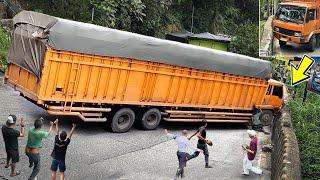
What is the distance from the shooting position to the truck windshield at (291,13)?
45.7 ft

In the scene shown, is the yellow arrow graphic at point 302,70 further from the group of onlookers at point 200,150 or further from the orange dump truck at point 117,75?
the group of onlookers at point 200,150

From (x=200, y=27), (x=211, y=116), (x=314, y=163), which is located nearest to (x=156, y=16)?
(x=200, y=27)

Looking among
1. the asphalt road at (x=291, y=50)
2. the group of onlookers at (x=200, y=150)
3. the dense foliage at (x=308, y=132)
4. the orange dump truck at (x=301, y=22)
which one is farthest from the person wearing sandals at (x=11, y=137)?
the orange dump truck at (x=301, y=22)

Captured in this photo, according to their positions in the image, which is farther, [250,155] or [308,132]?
[308,132]

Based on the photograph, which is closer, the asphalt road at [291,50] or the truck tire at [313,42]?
the truck tire at [313,42]

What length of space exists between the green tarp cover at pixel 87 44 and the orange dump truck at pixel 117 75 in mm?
27

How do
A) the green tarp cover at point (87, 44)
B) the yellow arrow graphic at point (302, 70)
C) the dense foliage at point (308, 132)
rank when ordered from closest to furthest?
the dense foliage at point (308, 132), the green tarp cover at point (87, 44), the yellow arrow graphic at point (302, 70)

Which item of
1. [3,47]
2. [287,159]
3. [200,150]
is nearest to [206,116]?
[200,150]

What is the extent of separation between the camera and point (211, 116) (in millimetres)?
17406

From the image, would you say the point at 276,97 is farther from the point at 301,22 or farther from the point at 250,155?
the point at 250,155

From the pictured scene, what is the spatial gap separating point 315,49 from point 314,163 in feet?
11.8

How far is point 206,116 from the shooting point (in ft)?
56.4

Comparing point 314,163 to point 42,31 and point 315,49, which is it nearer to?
point 315,49

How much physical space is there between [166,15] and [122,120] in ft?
66.7
